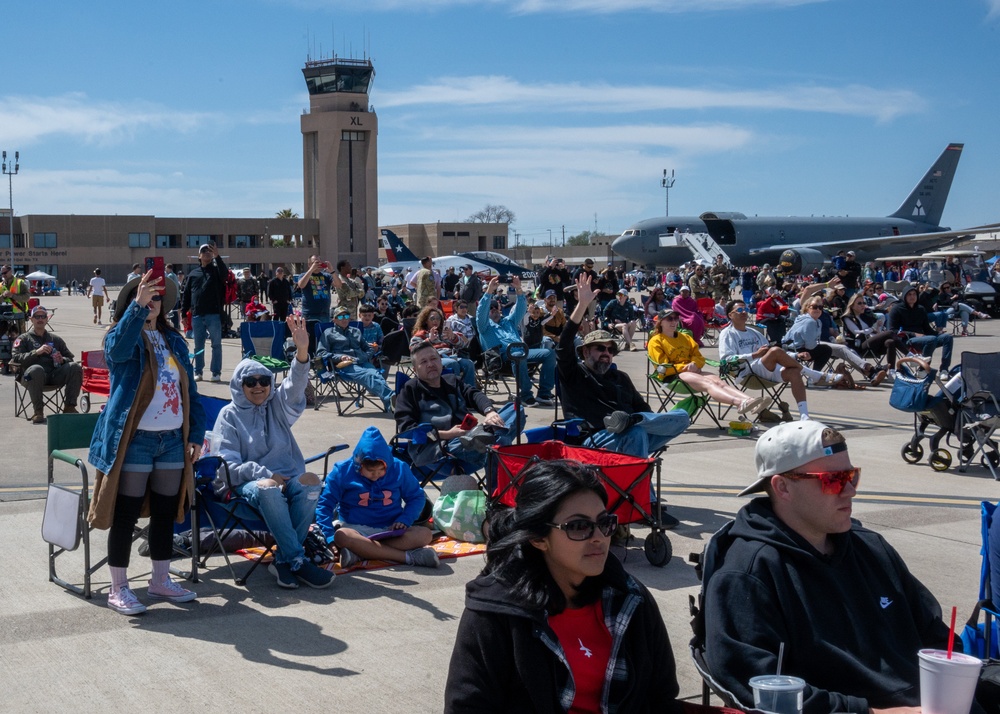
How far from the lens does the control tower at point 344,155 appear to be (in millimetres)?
95438

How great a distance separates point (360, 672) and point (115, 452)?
1.74 meters

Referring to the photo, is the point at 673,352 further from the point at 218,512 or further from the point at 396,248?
the point at 396,248

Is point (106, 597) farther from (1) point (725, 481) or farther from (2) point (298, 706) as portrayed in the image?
(1) point (725, 481)

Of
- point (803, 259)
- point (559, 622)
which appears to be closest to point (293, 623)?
point (559, 622)

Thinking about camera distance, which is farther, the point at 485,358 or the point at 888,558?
the point at 485,358

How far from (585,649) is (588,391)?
5139mm

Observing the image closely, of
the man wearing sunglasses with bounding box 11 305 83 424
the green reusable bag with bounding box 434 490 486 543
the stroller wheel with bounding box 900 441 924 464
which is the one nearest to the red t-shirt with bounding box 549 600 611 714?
the green reusable bag with bounding box 434 490 486 543

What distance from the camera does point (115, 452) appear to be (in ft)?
17.5

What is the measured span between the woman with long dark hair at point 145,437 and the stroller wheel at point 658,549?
2.70 m

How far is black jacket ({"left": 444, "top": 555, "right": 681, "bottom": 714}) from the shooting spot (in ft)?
8.84

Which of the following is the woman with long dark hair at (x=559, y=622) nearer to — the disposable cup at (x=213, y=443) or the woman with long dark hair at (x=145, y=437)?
the woman with long dark hair at (x=145, y=437)

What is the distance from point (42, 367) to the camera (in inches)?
475

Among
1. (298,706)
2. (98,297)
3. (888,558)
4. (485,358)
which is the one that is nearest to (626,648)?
(888,558)

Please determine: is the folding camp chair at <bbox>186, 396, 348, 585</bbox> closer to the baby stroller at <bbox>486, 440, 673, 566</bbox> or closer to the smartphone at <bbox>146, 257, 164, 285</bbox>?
the smartphone at <bbox>146, 257, 164, 285</bbox>
